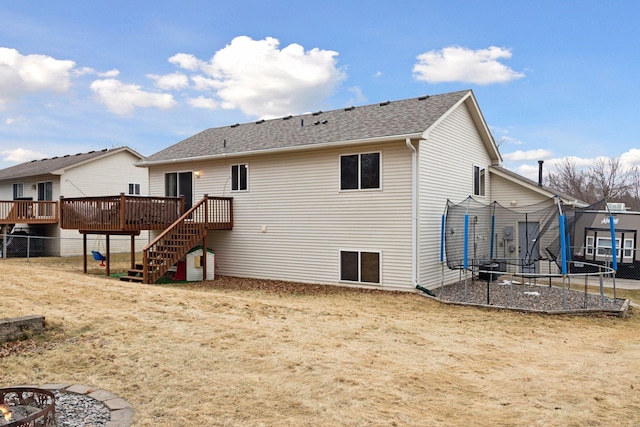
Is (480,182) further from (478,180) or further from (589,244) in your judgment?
(589,244)

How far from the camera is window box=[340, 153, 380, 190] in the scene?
12.1 m

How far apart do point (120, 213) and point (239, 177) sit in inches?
151

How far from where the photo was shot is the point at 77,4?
1459cm

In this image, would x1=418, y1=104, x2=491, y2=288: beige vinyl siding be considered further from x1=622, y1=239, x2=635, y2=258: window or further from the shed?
the shed

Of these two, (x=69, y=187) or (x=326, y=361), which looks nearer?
(x=326, y=361)

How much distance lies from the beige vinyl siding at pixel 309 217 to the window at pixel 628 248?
9.34 m

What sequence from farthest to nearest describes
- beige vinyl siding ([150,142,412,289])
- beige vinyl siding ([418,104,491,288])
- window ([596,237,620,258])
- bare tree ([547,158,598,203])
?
bare tree ([547,158,598,203]) → window ([596,237,620,258]) → beige vinyl siding ([418,104,491,288]) → beige vinyl siding ([150,142,412,289])

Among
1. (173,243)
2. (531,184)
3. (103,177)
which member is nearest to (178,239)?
(173,243)

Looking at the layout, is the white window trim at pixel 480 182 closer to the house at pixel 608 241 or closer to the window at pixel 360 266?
the house at pixel 608 241

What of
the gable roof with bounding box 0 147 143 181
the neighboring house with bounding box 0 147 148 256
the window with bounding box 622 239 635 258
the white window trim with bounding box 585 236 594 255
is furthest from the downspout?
the gable roof with bounding box 0 147 143 181

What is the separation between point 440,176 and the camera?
1281 centimetres

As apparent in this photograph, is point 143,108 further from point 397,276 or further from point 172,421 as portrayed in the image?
point 172,421

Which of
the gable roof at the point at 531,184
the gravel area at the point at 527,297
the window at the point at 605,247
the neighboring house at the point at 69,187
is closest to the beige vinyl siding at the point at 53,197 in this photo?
the neighboring house at the point at 69,187

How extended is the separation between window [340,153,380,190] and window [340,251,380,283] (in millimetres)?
1874
